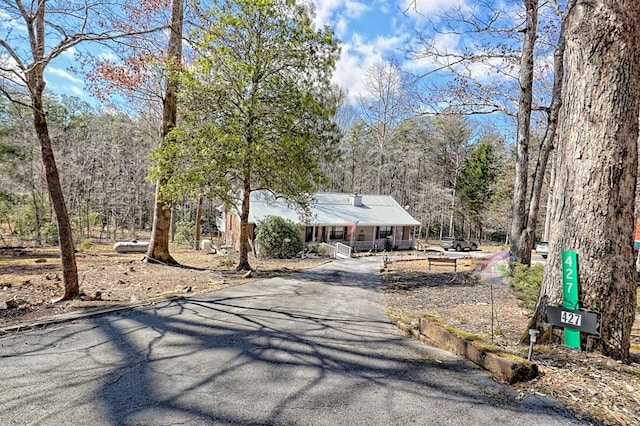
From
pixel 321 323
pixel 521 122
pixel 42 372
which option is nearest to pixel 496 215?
pixel 521 122

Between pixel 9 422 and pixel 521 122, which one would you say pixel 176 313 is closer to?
pixel 9 422

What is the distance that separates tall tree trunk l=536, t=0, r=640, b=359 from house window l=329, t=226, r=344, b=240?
23.8 meters

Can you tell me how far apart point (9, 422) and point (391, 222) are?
28.4 meters

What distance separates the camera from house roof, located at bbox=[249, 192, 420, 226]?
24.3m

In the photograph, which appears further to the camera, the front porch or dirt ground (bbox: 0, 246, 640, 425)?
the front porch

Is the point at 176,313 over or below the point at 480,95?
below

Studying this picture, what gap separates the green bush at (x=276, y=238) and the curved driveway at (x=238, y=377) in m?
14.1

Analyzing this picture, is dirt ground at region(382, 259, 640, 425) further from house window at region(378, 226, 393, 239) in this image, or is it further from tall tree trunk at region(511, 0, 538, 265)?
house window at region(378, 226, 393, 239)

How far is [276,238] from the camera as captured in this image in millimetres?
19250

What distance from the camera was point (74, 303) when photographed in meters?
5.93

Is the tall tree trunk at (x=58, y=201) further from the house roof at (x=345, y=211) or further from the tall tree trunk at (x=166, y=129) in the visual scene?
the house roof at (x=345, y=211)

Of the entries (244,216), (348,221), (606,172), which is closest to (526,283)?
(606,172)

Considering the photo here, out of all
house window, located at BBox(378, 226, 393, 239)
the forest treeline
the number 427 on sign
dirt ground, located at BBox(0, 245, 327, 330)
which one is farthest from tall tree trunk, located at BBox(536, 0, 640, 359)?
house window, located at BBox(378, 226, 393, 239)

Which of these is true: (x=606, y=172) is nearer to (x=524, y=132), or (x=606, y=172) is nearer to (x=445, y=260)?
(x=524, y=132)
